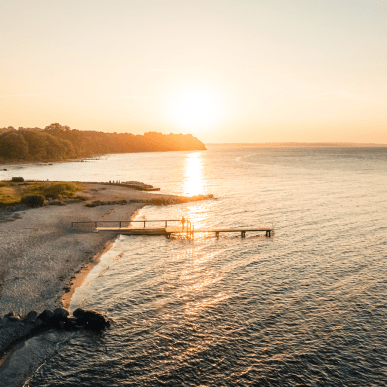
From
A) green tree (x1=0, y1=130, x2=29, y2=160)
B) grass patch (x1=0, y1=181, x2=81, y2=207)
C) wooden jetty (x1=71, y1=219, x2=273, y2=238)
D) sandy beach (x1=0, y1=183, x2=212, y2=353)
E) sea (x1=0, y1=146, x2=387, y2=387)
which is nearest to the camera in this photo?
sea (x1=0, y1=146, x2=387, y2=387)

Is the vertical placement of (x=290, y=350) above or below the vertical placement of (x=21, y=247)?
below

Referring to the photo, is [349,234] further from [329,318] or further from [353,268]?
[329,318]

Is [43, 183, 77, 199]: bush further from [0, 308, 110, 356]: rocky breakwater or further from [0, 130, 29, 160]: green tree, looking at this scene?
[0, 130, 29, 160]: green tree

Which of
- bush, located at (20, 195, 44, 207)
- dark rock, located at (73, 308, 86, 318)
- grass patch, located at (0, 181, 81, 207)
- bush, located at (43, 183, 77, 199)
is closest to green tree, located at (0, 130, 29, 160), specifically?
grass patch, located at (0, 181, 81, 207)

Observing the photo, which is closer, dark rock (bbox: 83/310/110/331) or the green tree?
dark rock (bbox: 83/310/110/331)

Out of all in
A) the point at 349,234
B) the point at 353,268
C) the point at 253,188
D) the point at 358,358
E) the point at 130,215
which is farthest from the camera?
the point at 253,188

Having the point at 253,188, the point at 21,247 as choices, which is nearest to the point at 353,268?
the point at 21,247

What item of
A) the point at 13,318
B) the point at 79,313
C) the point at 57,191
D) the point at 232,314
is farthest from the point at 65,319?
the point at 57,191

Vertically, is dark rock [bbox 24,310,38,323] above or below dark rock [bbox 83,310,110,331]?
above
